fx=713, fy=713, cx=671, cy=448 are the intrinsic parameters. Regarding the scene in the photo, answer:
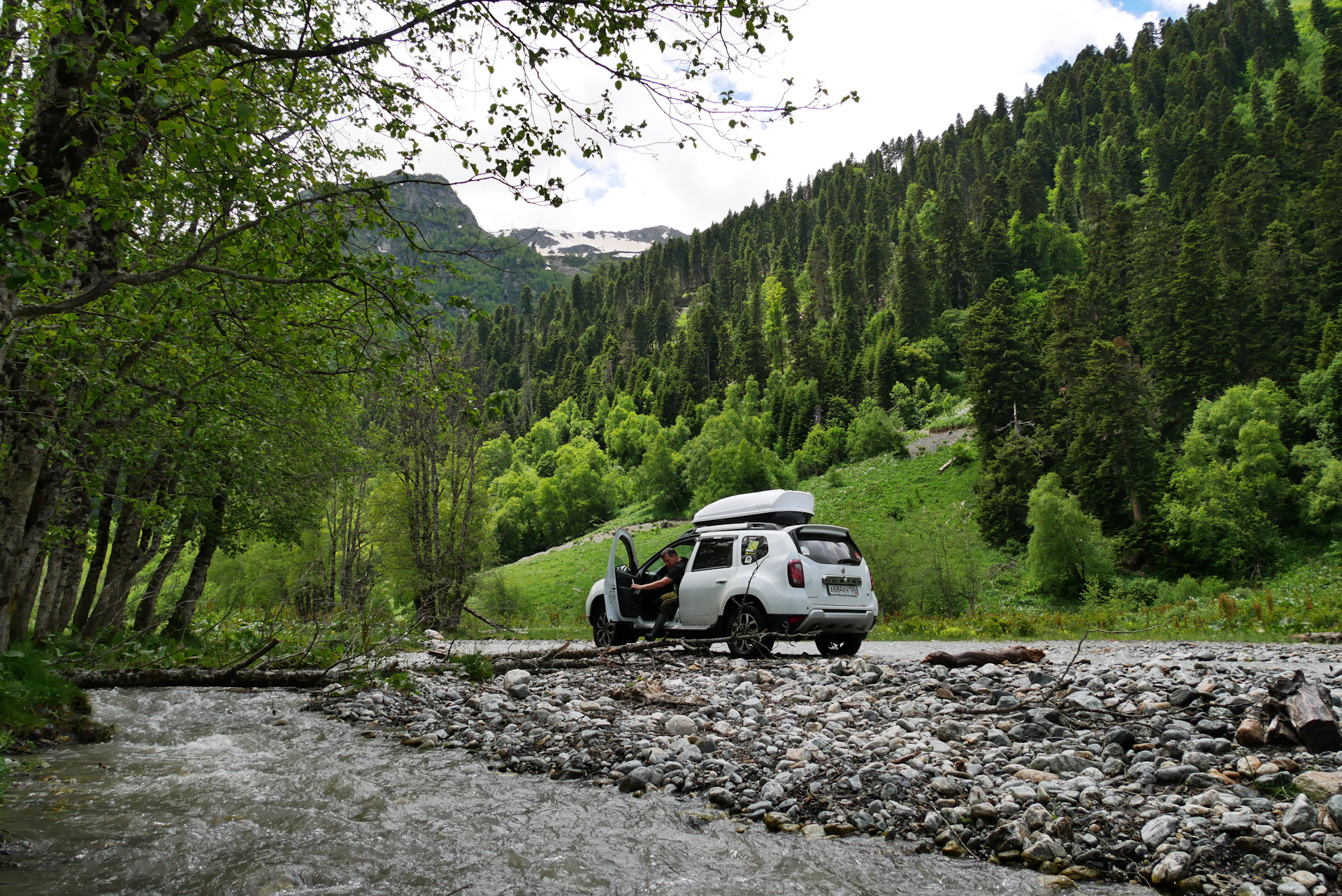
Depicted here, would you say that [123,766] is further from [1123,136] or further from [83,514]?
[1123,136]

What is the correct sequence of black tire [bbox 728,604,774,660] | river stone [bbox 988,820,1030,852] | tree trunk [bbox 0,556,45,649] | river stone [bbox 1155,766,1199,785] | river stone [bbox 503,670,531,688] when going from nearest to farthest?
river stone [bbox 988,820,1030,852], river stone [bbox 1155,766,1199,785], river stone [bbox 503,670,531,688], tree trunk [bbox 0,556,45,649], black tire [bbox 728,604,774,660]

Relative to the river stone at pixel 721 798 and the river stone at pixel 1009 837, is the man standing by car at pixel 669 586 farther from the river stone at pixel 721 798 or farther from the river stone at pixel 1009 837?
the river stone at pixel 1009 837

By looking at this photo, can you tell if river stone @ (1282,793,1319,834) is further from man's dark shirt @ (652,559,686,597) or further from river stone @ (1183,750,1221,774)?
man's dark shirt @ (652,559,686,597)

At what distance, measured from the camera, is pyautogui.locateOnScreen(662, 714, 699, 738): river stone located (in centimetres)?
637

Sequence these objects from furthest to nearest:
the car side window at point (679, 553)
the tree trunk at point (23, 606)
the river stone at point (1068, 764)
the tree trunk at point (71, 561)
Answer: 1. the car side window at point (679, 553)
2. the tree trunk at point (71, 561)
3. the tree trunk at point (23, 606)
4. the river stone at point (1068, 764)

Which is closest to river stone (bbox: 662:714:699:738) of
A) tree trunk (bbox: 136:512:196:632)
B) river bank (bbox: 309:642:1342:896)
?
river bank (bbox: 309:642:1342:896)

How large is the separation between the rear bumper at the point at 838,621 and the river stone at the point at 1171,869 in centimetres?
704

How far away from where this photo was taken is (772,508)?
11.5m

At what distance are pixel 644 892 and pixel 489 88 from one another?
5339mm

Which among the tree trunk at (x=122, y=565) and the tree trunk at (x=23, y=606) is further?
the tree trunk at (x=122, y=565)

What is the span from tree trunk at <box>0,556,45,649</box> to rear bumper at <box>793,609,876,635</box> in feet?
34.2

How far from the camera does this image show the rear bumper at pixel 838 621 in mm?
10484

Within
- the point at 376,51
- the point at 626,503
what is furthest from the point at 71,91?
the point at 626,503

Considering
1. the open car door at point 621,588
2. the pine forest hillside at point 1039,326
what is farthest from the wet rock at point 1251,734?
the open car door at point 621,588
